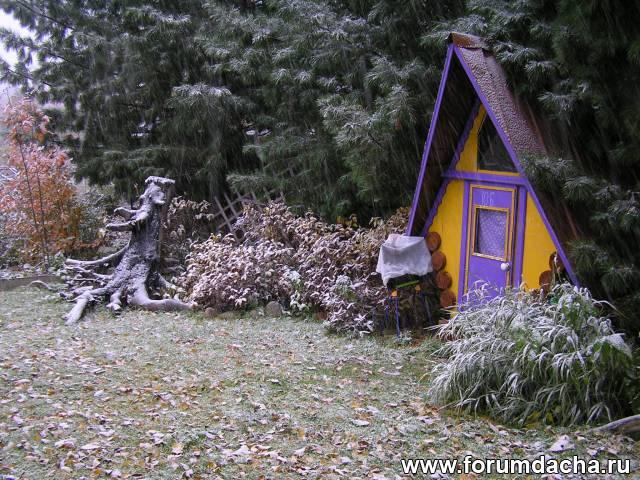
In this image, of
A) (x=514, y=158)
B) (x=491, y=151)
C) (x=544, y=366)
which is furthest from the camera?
(x=491, y=151)

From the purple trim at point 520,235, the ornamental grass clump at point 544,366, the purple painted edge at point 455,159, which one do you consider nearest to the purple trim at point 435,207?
the purple painted edge at point 455,159

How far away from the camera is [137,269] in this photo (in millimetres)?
9992

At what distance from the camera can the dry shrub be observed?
8125 millimetres

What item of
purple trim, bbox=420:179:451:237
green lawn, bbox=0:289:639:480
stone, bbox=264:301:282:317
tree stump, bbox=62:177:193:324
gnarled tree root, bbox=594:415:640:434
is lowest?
green lawn, bbox=0:289:639:480

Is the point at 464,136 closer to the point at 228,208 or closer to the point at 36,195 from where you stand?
the point at 228,208

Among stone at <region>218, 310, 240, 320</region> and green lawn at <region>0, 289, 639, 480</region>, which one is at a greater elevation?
stone at <region>218, 310, 240, 320</region>

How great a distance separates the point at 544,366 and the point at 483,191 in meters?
2.45

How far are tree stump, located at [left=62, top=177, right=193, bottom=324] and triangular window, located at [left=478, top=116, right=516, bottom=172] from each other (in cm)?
504

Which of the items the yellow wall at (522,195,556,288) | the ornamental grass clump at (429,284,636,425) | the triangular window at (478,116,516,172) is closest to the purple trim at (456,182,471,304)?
the triangular window at (478,116,516,172)

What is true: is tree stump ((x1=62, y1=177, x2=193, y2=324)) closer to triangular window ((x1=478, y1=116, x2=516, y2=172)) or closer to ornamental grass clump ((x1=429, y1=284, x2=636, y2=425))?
triangular window ((x1=478, y1=116, x2=516, y2=172))

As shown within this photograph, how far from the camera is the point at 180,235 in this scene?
11.9 metres

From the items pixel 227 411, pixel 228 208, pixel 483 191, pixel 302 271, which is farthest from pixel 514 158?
pixel 228 208

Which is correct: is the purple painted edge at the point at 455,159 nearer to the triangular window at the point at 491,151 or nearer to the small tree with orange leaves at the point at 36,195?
the triangular window at the point at 491,151

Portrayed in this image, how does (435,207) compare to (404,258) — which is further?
(404,258)
